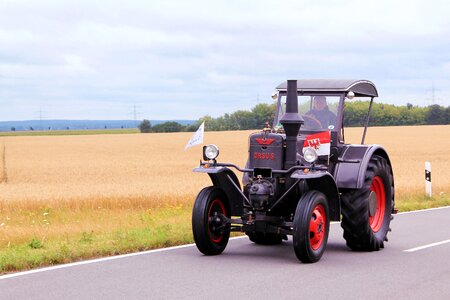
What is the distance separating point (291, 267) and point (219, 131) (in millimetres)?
82291

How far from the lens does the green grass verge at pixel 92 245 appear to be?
989 cm

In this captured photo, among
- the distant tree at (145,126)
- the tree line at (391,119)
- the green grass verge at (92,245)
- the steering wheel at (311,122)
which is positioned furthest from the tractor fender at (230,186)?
the distant tree at (145,126)

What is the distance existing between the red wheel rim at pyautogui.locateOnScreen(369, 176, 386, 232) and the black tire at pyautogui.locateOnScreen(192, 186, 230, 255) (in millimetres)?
2373

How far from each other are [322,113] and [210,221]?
2.38 meters

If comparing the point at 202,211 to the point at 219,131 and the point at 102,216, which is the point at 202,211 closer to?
the point at 102,216

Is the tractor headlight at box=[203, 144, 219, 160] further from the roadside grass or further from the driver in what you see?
the driver

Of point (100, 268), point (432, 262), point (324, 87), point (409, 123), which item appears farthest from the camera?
point (409, 123)

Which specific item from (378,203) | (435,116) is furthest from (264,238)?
(435,116)

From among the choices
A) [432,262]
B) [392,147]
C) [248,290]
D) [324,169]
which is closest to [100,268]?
[248,290]

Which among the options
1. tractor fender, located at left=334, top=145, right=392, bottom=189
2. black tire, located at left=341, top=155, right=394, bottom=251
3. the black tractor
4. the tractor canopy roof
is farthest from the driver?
black tire, located at left=341, top=155, right=394, bottom=251

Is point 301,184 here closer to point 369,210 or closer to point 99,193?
point 369,210

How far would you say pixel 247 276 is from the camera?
913cm

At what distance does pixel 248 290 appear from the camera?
326 inches

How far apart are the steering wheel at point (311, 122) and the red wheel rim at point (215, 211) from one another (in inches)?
71.5
